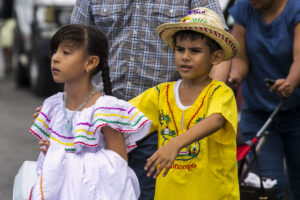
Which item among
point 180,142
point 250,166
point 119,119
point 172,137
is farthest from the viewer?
point 250,166

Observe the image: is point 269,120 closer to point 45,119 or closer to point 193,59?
point 193,59

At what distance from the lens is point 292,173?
195 inches

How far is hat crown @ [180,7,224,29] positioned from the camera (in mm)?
3606

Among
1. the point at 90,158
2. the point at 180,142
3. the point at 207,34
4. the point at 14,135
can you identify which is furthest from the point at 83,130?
the point at 14,135

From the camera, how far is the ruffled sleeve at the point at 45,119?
11.9 ft

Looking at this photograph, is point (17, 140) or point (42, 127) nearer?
point (42, 127)

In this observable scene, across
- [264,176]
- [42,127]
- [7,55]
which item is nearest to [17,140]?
[264,176]

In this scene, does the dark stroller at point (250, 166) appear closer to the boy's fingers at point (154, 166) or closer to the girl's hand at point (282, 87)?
the girl's hand at point (282, 87)

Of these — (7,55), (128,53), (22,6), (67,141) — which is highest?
(128,53)

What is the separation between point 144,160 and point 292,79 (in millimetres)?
1136

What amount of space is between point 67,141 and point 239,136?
1.50m

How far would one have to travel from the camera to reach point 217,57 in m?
3.73

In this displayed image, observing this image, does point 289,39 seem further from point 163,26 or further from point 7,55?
point 7,55

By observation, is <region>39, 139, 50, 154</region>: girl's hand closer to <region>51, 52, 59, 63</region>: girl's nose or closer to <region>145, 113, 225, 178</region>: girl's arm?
<region>51, 52, 59, 63</region>: girl's nose
